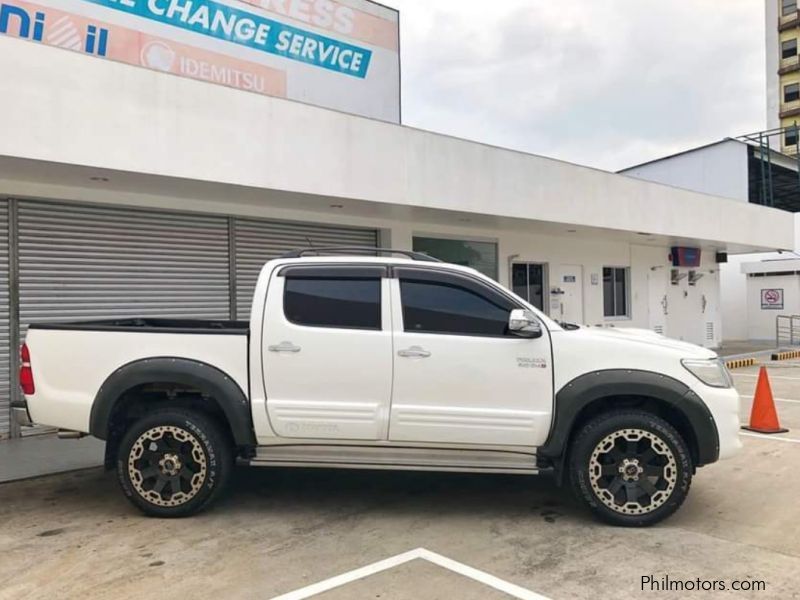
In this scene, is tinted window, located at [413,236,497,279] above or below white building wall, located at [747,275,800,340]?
above

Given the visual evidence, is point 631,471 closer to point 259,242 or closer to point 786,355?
point 259,242

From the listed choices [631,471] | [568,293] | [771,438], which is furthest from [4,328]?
[568,293]

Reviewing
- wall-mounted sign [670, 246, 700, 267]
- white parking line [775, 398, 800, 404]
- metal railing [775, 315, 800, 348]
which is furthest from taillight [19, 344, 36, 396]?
metal railing [775, 315, 800, 348]

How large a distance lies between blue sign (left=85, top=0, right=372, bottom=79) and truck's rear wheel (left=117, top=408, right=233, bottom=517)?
24.6 ft

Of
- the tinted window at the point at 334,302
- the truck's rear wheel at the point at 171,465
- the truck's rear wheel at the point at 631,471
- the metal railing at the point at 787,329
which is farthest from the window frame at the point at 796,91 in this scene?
the truck's rear wheel at the point at 171,465

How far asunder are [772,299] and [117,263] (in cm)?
2284

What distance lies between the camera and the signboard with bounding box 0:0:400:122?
9.15 meters

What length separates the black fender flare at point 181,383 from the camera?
479cm

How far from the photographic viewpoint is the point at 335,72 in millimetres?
12016

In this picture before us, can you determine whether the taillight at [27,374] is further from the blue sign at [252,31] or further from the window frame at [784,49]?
the window frame at [784,49]

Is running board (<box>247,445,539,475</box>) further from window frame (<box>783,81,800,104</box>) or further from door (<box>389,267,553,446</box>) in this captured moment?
window frame (<box>783,81,800,104</box>)

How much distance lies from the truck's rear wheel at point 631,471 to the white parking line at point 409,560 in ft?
3.90

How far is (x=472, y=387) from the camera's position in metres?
4.70

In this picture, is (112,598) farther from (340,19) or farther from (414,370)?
(340,19)
